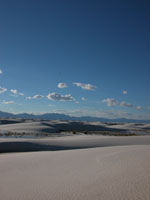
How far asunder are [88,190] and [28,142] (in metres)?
11.9

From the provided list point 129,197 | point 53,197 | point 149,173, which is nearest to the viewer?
point 129,197

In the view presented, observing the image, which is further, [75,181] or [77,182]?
[75,181]

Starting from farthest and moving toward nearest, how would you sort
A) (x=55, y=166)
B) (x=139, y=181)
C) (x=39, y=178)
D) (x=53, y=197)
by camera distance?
(x=55, y=166)
(x=39, y=178)
(x=139, y=181)
(x=53, y=197)

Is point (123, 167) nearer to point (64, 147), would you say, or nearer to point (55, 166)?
point (55, 166)

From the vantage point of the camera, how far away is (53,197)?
4016 mm

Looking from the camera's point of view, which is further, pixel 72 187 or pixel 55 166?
pixel 55 166

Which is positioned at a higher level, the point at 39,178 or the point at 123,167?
the point at 123,167

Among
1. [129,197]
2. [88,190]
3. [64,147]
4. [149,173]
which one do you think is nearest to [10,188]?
[88,190]

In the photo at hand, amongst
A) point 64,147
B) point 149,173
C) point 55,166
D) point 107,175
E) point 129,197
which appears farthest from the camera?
point 64,147

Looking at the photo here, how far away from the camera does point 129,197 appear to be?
11.9ft

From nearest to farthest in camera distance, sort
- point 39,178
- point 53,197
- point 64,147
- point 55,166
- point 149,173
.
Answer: point 53,197, point 149,173, point 39,178, point 55,166, point 64,147

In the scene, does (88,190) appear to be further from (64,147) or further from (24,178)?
(64,147)

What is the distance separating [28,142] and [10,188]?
1077cm

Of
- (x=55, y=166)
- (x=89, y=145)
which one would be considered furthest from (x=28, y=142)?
(x=55, y=166)
